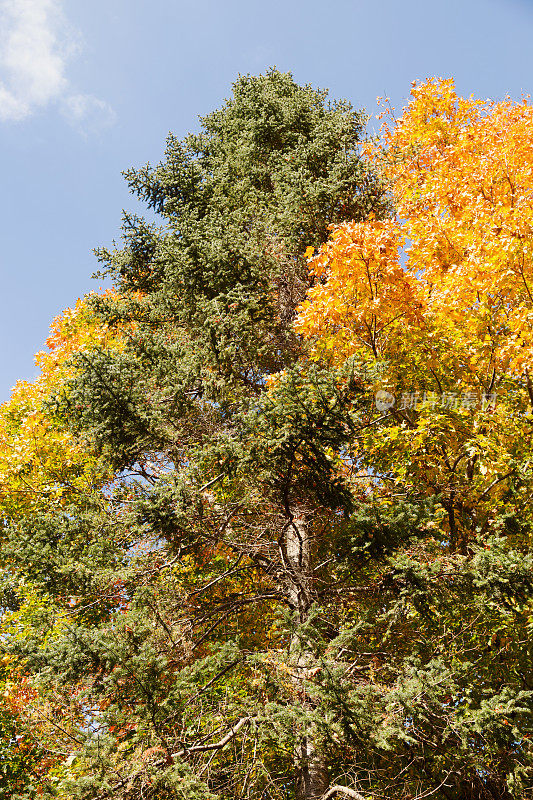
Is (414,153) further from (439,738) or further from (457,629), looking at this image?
(439,738)

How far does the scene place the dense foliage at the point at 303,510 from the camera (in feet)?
20.0

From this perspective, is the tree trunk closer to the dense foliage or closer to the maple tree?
the dense foliage

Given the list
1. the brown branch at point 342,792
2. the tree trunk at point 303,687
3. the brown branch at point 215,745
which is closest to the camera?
the brown branch at point 342,792

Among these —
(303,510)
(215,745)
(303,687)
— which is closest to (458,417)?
(303,510)

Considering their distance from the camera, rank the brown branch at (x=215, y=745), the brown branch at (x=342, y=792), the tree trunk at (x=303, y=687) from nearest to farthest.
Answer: the brown branch at (x=342, y=792), the brown branch at (x=215, y=745), the tree trunk at (x=303, y=687)

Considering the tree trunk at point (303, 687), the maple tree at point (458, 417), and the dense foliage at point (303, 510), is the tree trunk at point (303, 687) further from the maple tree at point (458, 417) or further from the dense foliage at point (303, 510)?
the maple tree at point (458, 417)

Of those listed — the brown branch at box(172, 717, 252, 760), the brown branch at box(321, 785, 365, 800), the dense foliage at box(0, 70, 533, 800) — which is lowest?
the brown branch at box(321, 785, 365, 800)

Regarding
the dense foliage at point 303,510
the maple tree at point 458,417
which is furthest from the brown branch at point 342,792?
the maple tree at point 458,417

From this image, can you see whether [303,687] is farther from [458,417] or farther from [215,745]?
Answer: [458,417]

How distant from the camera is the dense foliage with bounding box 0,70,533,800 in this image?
6.09 meters

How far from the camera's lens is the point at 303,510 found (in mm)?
8461

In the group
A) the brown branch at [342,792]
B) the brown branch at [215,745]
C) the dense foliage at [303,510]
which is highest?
the dense foliage at [303,510]

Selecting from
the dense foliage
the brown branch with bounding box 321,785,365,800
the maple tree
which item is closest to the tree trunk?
the dense foliage

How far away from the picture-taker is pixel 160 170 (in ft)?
44.9
